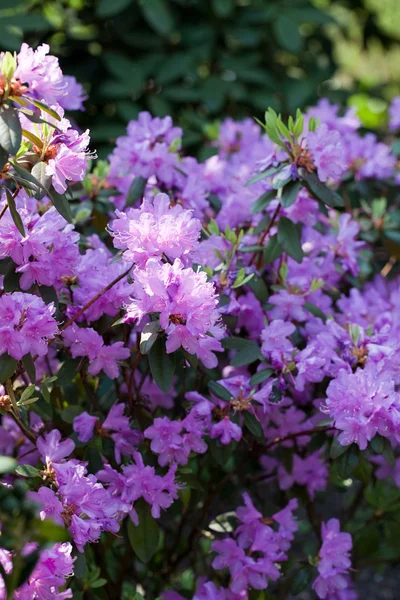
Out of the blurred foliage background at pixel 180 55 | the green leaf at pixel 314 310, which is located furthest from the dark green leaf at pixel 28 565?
the blurred foliage background at pixel 180 55

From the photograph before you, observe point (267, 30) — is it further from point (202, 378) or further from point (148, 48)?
point (202, 378)

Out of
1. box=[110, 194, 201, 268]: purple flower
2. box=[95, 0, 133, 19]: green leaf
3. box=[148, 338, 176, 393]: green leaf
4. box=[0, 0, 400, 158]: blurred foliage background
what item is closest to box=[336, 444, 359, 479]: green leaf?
box=[148, 338, 176, 393]: green leaf

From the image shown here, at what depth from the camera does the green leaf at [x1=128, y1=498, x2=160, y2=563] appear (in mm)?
1705

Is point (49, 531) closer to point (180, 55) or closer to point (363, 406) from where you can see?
point (363, 406)

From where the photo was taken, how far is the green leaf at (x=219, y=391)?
5.70 ft

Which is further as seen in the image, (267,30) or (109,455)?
(267,30)

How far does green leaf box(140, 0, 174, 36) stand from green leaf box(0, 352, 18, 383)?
7.04ft

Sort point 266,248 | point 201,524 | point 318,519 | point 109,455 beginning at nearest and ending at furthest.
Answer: point 109,455 → point 266,248 → point 201,524 → point 318,519

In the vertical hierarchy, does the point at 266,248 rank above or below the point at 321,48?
above

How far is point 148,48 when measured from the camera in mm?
3613

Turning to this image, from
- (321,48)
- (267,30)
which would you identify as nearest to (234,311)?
(267,30)

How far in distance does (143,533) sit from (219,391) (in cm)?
32

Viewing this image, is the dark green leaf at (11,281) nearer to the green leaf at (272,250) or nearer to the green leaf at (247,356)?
the green leaf at (247,356)

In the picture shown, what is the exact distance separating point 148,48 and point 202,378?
2.11 m
